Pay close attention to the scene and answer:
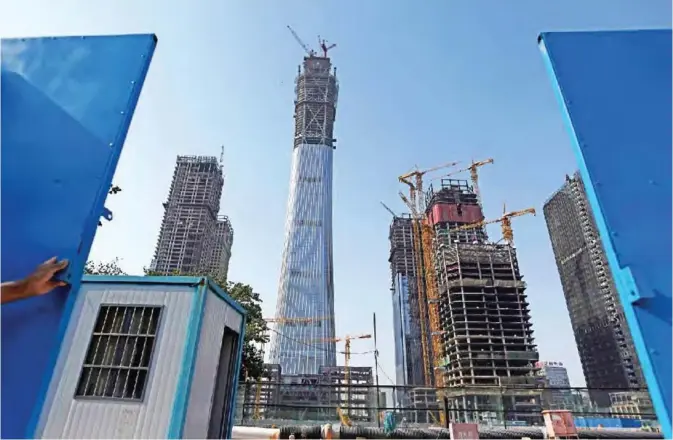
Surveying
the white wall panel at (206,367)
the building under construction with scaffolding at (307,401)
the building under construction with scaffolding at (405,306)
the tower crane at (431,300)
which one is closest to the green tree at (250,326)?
the building under construction with scaffolding at (307,401)

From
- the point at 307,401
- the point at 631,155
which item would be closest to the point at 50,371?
the point at 631,155

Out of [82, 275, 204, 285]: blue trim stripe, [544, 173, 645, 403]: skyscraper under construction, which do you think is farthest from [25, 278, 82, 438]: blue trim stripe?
[544, 173, 645, 403]: skyscraper under construction

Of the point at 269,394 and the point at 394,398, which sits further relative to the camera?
the point at 269,394

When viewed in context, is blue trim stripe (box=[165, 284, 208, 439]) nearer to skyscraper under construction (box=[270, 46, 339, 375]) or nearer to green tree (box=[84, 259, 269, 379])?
green tree (box=[84, 259, 269, 379])

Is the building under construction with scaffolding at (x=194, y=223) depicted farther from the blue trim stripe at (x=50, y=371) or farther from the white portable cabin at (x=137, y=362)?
the blue trim stripe at (x=50, y=371)

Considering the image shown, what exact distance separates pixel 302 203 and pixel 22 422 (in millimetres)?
108157

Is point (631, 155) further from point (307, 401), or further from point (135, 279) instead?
point (307, 401)

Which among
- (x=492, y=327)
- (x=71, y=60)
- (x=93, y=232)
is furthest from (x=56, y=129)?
(x=492, y=327)

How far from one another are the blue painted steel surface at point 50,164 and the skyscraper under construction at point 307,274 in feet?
313

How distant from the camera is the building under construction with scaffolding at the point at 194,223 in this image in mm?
96625

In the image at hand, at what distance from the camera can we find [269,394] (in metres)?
15.2

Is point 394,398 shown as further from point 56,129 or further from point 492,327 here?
point 492,327

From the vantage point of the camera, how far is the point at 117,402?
509 centimetres

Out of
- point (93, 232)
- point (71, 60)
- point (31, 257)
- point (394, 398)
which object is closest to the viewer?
point (31, 257)
